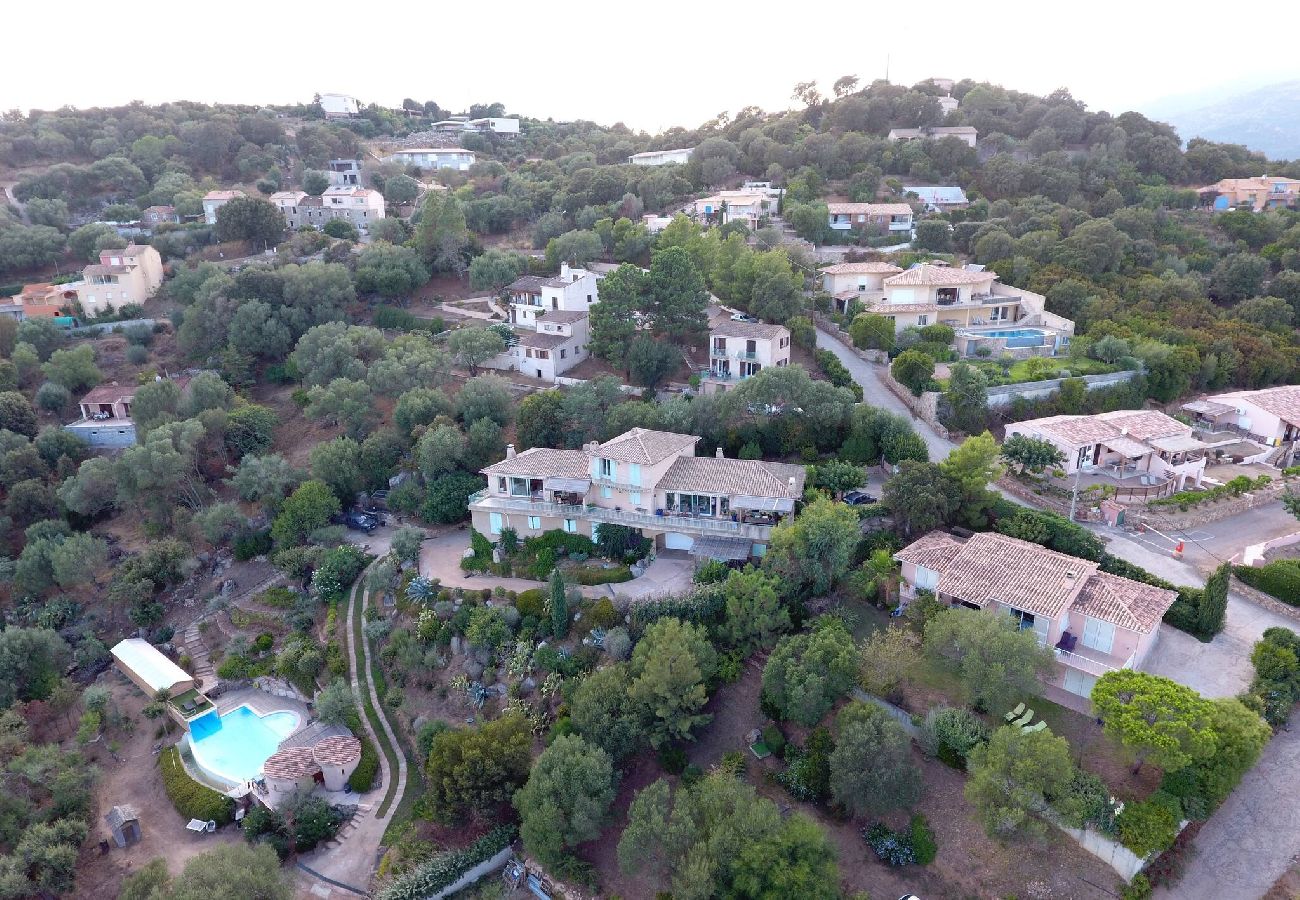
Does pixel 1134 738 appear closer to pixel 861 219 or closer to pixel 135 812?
pixel 135 812

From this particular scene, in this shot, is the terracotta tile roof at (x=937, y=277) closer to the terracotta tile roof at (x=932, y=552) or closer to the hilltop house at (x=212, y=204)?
the terracotta tile roof at (x=932, y=552)

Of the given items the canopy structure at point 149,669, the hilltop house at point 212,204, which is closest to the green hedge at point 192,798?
the canopy structure at point 149,669

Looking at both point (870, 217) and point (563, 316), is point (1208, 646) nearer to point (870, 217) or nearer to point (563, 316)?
point (563, 316)

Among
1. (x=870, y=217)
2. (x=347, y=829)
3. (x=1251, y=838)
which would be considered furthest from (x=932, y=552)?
(x=870, y=217)

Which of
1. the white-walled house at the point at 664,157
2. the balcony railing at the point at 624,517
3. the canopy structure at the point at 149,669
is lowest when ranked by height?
the canopy structure at the point at 149,669

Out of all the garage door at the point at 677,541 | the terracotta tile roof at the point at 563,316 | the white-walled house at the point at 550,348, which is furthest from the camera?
the terracotta tile roof at the point at 563,316

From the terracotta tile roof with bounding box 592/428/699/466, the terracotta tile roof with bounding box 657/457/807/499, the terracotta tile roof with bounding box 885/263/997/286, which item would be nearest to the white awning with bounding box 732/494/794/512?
the terracotta tile roof with bounding box 657/457/807/499

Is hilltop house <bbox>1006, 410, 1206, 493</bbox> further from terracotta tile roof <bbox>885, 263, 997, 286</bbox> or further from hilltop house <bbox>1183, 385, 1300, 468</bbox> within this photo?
terracotta tile roof <bbox>885, 263, 997, 286</bbox>
